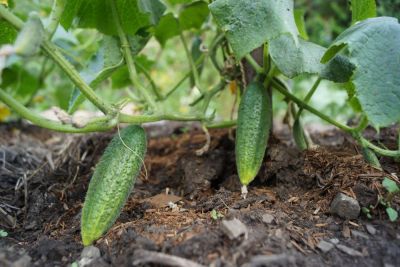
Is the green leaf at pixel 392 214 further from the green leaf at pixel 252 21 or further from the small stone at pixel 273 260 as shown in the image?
the green leaf at pixel 252 21

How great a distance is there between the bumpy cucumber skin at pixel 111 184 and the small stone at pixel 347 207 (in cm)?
71

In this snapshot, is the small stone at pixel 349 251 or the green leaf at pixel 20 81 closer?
the small stone at pixel 349 251

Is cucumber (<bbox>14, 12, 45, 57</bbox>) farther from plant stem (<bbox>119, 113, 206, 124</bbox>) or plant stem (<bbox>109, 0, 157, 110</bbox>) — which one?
plant stem (<bbox>109, 0, 157, 110</bbox>)

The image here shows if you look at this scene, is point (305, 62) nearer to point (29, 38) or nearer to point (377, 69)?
point (377, 69)

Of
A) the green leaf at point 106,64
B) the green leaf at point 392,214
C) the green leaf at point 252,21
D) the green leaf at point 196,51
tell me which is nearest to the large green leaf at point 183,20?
the green leaf at point 196,51

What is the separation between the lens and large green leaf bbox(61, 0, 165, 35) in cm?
192

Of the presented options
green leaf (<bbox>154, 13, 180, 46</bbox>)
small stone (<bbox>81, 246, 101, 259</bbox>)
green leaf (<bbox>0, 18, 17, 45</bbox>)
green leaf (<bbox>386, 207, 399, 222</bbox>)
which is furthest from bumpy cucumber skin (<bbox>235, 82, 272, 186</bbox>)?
green leaf (<bbox>0, 18, 17, 45</bbox>)

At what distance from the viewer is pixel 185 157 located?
228 cm

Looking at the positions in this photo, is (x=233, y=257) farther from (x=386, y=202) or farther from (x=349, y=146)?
(x=349, y=146)

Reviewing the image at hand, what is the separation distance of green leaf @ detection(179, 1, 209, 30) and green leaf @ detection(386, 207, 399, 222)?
4.41 feet

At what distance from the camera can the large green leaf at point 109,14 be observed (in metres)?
1.92

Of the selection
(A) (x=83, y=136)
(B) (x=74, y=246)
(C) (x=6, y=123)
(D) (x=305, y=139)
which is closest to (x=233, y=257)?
(B) (x=74, y=246)

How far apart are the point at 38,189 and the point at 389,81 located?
1470mm

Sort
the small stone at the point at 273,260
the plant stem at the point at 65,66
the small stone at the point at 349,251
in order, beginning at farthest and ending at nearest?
the plant stem at the point at 65,66 < the small stone at the point at 349,251 < the small stone at the point at 273,260
